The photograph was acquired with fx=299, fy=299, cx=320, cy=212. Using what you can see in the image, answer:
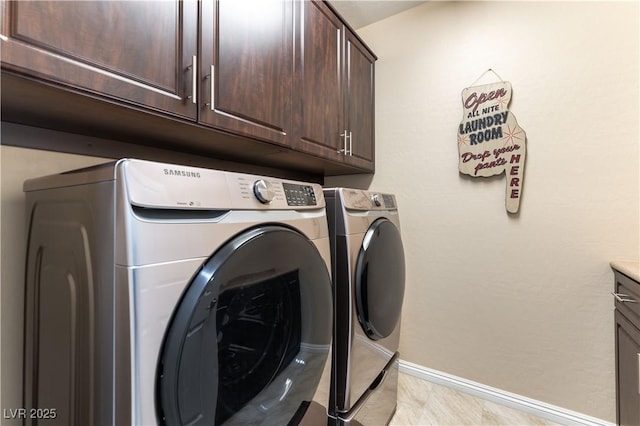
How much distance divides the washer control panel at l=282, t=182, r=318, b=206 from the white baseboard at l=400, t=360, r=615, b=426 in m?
1.62

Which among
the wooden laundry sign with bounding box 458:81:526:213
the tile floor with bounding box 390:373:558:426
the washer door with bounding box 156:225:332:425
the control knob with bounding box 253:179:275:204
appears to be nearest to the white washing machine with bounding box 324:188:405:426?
the washer door with bounding box 156:225:332:425

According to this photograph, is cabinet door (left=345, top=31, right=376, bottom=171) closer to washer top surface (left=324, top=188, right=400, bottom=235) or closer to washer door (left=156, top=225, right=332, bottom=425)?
washer top surface (left=324, top=188, right=400, bottom=235)

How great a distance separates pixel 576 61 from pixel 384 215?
1289 mm

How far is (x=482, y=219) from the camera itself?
5.88 feet

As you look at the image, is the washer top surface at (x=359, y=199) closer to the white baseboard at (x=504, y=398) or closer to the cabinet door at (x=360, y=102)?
the cabinet door at (x=360, y=102)

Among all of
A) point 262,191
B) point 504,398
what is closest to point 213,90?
point 262,191

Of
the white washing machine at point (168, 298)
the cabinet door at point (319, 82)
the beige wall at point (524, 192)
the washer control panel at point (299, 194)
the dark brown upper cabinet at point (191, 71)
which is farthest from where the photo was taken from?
the beige wall at point (524, 192)

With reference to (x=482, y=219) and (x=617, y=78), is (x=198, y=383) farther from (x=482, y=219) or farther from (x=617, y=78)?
(x=617, y=78)

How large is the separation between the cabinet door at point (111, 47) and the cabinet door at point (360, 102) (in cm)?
103

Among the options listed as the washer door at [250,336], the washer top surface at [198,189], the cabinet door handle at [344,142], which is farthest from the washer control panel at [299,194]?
the cabinet door handle at [344,142]

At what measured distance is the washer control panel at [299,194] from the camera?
2.93 ft

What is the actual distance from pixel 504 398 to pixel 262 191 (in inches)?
75.4

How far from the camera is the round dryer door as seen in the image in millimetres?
1194

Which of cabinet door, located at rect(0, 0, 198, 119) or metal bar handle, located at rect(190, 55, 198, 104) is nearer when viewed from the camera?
cabinet door, located at rect(0, 0, 198, 119)
